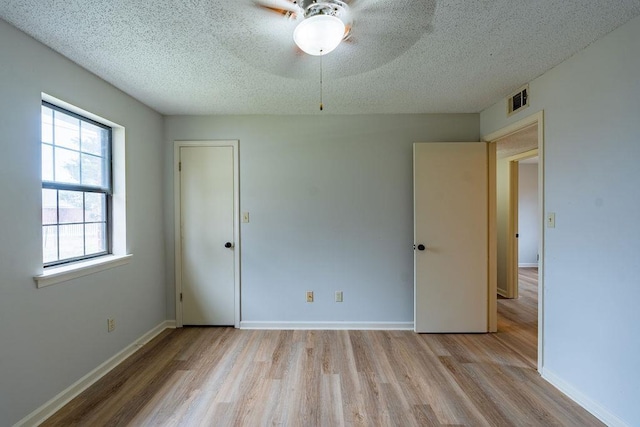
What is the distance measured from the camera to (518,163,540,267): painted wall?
19.5ft

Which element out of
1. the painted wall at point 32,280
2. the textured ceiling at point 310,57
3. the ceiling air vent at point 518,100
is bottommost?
the painted wall at point 32,280

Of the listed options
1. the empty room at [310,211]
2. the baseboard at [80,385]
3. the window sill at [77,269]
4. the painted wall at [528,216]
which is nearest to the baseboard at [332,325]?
the empty room at [310,211]

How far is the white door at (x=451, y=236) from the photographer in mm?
2748

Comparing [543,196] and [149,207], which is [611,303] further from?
[149,207]

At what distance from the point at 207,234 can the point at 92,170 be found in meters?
1.15

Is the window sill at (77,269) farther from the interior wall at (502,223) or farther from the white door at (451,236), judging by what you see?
the interior wall at (502,223)

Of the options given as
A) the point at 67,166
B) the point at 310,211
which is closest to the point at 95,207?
→ the point at 67,166

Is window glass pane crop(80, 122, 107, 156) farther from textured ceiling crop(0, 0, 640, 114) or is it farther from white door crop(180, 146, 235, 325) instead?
white door crop(180, 146, 235, 325)

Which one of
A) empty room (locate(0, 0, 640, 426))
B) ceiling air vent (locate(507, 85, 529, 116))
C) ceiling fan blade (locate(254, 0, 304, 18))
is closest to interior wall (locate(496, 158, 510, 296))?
empty room (locate(0, 0, 640, 426))

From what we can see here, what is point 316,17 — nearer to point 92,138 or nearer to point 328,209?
point 328,209

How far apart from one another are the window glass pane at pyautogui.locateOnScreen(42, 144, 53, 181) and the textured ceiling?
65 cm

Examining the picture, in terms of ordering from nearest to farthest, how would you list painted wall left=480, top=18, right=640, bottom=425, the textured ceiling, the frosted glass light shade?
the frosted glass light shade → the textured ceiling → painted wall left=480, top=18, right=640, bottom=425

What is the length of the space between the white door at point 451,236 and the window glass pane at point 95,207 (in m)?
2.96

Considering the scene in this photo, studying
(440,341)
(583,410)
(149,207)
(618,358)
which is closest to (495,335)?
(440,341)
